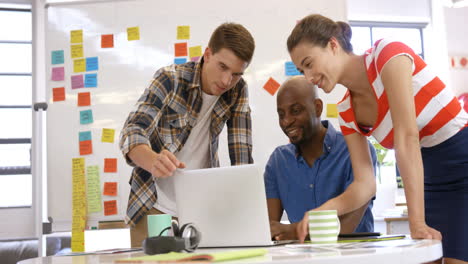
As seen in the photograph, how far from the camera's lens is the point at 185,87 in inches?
74.5

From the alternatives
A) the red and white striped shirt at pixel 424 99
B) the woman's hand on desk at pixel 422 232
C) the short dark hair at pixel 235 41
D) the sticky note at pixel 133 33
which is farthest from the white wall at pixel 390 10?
the woman's hand on desk at pixel 422 232

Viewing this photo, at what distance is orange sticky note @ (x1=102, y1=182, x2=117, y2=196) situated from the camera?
324 cm

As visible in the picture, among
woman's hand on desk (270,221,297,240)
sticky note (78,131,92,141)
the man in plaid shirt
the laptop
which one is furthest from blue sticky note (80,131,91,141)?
the laptop

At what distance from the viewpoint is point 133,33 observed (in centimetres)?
336

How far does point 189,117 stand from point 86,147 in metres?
1.57

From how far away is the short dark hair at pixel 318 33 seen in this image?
1.48 metres

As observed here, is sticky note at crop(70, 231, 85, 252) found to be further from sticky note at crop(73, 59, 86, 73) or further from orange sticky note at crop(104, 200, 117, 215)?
sticky note at crop(73, 59, 86, 73)

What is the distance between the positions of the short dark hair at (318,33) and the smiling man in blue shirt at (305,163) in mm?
470

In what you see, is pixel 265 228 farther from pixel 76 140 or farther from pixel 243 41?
pixel 76 140

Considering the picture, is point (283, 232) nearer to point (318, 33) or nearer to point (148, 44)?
point (318, 33)

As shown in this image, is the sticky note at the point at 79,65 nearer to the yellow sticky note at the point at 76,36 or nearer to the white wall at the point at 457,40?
the yellow sticky note at the point at 76,36

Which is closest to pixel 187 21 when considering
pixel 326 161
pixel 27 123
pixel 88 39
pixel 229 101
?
pixel 88 39

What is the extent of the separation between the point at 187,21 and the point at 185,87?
1570mm

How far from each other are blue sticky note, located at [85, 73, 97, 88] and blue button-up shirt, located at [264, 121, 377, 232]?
173 cm
